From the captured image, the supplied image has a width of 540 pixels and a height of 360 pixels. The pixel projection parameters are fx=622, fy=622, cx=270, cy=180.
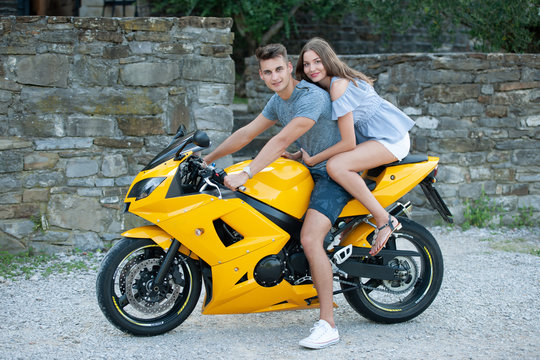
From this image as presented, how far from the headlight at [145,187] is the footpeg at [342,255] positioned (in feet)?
3.62

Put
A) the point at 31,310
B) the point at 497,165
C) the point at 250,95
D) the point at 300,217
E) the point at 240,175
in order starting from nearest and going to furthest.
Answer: the point at 240,175 → the point at 300,217 → the point at 31,310 → the point at 497,165 → the point at 250,95

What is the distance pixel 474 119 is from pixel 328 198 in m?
3.57

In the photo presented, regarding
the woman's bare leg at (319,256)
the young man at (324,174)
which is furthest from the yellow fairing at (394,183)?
the woman's bare leg at (319,256)

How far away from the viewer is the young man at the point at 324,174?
11.3 feet

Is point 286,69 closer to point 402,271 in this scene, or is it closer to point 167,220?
point 167,220

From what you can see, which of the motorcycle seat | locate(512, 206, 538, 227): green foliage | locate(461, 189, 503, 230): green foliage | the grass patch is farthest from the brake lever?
locate(512, 206, 538, 227): green foliage

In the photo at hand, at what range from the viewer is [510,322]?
391 centimetres

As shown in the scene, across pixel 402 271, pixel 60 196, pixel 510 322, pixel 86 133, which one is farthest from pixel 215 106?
pixel 510 322

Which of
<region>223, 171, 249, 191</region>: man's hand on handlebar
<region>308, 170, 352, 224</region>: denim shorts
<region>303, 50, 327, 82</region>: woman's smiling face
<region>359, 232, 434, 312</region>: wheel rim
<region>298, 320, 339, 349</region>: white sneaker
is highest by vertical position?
<region>303, 50, 327, 82</region>: woman's smiling face

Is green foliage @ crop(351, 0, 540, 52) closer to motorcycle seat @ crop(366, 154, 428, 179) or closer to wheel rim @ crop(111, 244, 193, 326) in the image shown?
motorcycle seat @ crop(366, 154, 428, 179)

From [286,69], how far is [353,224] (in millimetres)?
1022

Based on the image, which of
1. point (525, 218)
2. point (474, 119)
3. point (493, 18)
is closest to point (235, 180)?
point (474, 119)

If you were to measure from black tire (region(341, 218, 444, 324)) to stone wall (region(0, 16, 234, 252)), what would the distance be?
2.34m

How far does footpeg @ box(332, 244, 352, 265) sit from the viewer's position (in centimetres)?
366
